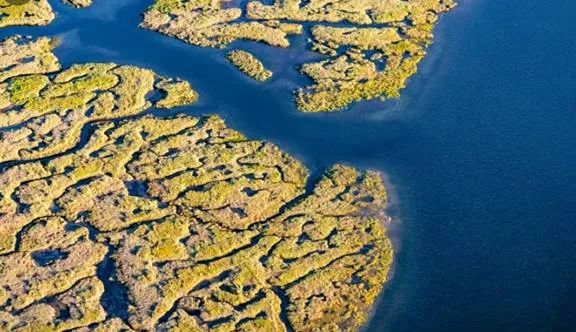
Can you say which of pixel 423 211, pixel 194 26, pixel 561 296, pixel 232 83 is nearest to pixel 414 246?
pixel 423 211

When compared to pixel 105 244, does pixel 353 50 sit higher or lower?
higher

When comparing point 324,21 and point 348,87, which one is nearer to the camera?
point 348,87

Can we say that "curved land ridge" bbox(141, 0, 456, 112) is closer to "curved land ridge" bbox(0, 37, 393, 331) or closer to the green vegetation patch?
the green vegetation patch

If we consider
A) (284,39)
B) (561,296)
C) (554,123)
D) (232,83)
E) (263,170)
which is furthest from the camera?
(284,39)

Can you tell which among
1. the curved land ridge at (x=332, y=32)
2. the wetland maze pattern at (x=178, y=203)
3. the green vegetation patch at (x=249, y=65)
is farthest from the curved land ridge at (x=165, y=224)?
the curved land ridge at (x=332, y=32)

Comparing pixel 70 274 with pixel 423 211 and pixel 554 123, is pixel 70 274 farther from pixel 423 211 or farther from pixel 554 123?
pixel 554 123

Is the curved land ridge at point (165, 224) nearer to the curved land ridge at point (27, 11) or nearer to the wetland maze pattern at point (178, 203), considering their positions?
the wetland maze pattern at point (178, 203)
